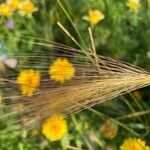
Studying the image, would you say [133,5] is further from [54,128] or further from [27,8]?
[54,128]

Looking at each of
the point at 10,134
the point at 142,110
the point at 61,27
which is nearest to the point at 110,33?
the point at 61,27

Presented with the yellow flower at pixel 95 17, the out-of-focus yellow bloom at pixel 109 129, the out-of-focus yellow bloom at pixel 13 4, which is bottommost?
the out-of-focus yellow bloom at pixel 109 129

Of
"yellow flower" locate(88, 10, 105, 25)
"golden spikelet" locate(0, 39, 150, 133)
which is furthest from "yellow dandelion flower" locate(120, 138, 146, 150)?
"yellow flower" locate(88, 10, 105, 25)

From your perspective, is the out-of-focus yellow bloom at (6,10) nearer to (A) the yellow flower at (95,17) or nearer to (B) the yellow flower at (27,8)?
(B) the yellow flower at (27,8)

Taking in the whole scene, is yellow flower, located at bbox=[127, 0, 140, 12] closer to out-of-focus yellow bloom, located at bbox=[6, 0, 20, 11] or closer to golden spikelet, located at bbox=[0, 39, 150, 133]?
golden spikelet, located at bbox=[0, 39, 150, 133]

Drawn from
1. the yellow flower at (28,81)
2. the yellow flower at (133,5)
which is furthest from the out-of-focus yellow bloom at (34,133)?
the yellow flower at (133,5)

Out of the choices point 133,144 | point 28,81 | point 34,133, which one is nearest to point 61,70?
point 28,81
